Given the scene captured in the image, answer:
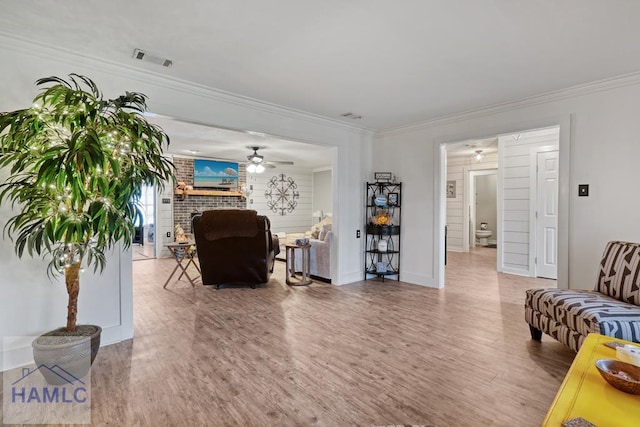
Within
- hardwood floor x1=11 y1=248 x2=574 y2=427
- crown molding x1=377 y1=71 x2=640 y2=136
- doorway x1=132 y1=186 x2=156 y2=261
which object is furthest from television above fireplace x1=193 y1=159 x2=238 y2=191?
crown molding x1=377 y1=71 x2=640 y2=136

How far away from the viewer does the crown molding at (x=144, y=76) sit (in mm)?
2479

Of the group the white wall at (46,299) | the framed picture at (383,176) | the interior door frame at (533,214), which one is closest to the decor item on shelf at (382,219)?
the framed picture at (383,176)

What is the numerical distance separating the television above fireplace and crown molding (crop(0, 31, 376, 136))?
4.64 metres

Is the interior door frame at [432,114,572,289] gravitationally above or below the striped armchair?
above

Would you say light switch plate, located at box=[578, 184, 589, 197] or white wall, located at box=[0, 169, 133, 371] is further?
light switch plate, located at box=[578, 184, 589, 197]

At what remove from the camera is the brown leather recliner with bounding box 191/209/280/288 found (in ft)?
15.0

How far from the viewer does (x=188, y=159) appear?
7980 mm

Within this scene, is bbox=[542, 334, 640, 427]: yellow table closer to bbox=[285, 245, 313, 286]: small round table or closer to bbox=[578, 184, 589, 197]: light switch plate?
bbox=[578, 184, 589, 197]: light switch plate

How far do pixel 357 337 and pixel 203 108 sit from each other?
289cm

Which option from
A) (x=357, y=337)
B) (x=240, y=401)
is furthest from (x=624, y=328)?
(x=240, y=401)

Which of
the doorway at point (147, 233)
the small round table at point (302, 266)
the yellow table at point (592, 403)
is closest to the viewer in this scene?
the yellow table at point (592, 403)

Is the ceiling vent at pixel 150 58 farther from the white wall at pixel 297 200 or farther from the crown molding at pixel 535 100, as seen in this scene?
the white wall at pixel 297 200

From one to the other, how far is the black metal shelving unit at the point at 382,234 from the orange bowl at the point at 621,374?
3757mm

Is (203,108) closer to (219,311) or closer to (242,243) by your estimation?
(242,243)
